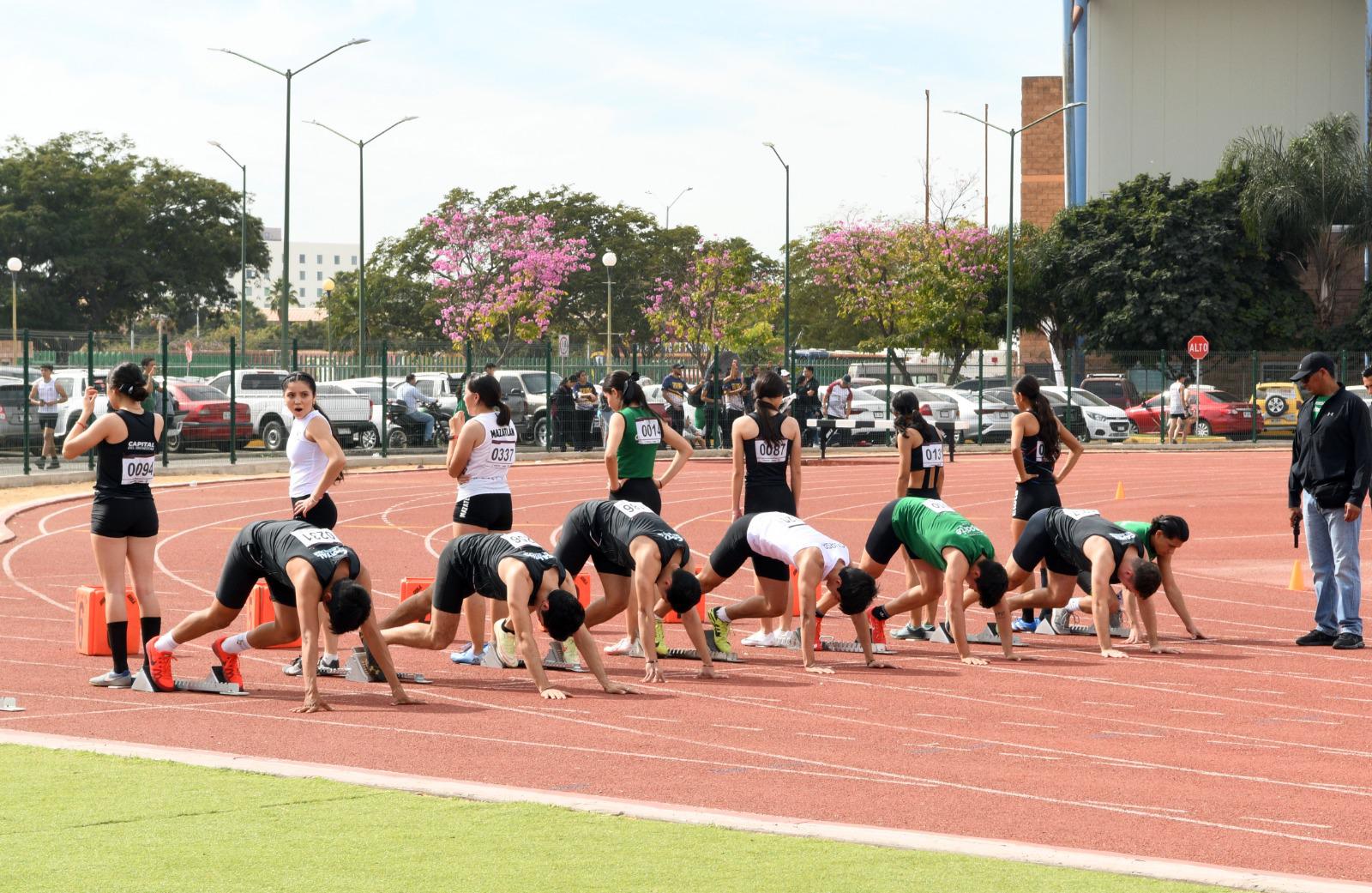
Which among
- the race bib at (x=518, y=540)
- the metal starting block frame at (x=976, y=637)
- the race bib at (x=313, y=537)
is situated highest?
the race bib at (x=313, y=537)

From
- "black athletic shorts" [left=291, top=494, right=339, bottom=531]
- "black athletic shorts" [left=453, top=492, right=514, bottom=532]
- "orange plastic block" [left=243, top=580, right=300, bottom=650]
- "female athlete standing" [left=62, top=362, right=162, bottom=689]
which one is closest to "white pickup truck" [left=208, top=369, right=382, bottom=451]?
"orange plastic block" [left=243, top=580, right=300, bottom=650]

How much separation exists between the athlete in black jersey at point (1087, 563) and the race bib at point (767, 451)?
5.93 feet

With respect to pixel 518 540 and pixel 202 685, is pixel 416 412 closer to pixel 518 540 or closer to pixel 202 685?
pixel 202 685

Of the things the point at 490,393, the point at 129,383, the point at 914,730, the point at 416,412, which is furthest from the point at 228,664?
the point at 416,412

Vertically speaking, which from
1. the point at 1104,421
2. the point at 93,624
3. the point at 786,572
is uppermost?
the point at 1104,421

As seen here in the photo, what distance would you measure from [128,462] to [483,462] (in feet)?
7.04

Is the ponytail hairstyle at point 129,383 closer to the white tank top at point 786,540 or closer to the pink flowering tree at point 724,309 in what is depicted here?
the white tank top at point 786,540

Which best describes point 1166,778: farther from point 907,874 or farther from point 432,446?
point 432,446

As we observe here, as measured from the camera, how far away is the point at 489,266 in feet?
237

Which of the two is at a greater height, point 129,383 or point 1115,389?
point 1115,389

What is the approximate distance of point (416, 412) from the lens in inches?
1390

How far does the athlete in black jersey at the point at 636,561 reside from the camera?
32.6 feet

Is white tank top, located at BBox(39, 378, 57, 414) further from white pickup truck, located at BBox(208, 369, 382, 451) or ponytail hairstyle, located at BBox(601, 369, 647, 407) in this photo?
ponytail hairstyle, located at BBox(601, 369, 647, 407)

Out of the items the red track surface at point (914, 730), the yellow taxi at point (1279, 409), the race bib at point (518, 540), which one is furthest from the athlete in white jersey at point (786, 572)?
the yellow taxi at point (1279, 409)
